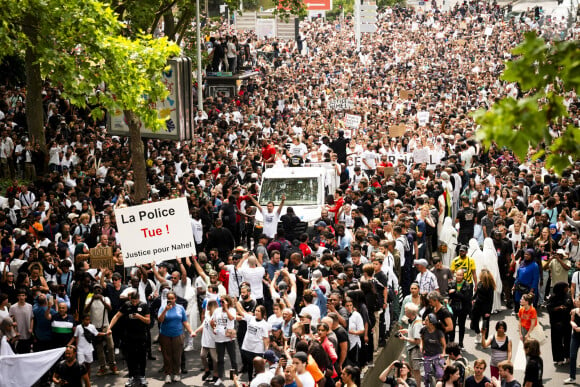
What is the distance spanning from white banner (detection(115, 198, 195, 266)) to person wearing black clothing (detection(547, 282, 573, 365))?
18.7 feet

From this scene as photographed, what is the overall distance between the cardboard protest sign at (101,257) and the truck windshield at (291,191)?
214 inches

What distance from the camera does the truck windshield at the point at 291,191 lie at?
2028cm

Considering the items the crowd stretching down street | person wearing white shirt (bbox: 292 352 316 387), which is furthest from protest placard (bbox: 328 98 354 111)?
person wearing white shirt (bbox: 292 352 316 387)

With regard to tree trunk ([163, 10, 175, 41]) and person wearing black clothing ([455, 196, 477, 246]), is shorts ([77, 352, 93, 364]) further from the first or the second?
tree trunk ([163, 10, 175, 41])

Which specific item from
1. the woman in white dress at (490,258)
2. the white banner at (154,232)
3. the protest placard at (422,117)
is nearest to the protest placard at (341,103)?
the protest placard at (422,117)

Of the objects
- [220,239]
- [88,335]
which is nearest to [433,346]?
[88,335]

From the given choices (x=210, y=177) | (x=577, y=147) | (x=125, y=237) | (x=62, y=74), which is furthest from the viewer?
(x=210, y=177)

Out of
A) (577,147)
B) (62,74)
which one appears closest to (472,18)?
(62,74)

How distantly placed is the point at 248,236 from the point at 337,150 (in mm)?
5074

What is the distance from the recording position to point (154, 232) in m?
15.0

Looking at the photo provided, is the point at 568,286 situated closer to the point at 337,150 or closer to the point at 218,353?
the point at 218,353

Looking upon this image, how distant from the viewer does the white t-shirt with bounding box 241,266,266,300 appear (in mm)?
14633

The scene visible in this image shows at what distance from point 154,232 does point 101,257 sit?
106cm

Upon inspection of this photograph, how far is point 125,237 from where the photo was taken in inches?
588
